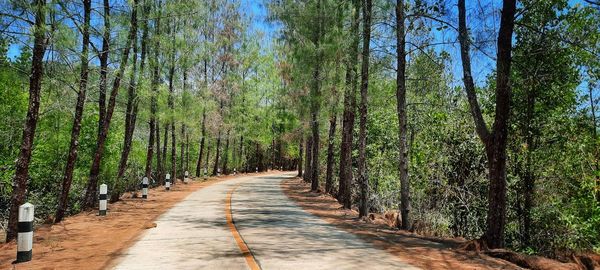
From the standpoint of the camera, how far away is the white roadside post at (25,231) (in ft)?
25.1

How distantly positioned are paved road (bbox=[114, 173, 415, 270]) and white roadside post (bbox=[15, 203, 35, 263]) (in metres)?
1.60

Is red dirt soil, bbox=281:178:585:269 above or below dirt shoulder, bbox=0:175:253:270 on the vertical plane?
above

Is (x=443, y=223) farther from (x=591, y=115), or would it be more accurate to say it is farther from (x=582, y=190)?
(x=591, y=115)

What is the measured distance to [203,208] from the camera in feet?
53.1

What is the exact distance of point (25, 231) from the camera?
773 centimetres

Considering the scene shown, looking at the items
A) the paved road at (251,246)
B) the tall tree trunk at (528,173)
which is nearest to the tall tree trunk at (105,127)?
the paved road at (251,246)

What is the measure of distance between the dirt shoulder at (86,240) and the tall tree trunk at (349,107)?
7.00 meters

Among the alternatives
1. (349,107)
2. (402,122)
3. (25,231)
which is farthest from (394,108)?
(25,231)

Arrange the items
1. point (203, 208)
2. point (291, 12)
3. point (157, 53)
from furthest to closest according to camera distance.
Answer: point (291, 12)
point (157, 53)
point (203, 208)

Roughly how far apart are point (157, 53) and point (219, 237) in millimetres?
14371

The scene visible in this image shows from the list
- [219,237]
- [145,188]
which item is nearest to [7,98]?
[145,188]

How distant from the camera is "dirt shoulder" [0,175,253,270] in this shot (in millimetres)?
7777

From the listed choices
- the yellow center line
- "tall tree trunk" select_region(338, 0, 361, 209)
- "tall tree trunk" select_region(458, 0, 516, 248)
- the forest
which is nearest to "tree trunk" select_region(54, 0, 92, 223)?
the forest

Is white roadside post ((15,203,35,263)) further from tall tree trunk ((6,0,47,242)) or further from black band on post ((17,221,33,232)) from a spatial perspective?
tall tree trunk ((6,0,47,242))
